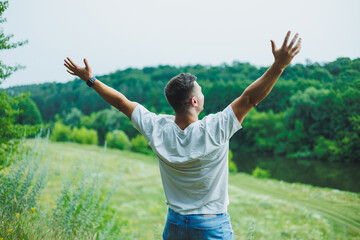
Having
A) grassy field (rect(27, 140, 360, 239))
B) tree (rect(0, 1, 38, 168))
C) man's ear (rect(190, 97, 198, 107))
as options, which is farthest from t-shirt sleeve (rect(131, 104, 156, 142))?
tree (rect(0, 1, 38, 168))

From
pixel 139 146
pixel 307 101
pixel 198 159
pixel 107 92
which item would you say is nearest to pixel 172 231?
pixel 198 159

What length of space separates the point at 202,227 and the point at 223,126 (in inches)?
24.0

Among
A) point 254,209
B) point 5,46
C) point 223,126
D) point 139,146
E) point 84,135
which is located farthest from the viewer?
point 139,146

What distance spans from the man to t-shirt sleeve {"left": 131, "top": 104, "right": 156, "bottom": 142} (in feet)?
0.17

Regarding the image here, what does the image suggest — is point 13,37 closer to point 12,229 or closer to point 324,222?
point 12,229

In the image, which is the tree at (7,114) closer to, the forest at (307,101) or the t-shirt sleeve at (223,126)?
the forest at (307,101)

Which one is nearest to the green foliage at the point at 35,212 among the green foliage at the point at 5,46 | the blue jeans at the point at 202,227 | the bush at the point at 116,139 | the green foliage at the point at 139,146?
the green foliage at the point at 5,46

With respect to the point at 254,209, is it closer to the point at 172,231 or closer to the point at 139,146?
the point at 172,231

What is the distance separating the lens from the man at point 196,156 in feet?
5.16

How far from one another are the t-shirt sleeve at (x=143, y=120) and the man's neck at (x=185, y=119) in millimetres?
218

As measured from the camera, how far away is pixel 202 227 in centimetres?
163

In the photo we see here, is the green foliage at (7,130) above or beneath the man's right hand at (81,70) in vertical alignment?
beneath

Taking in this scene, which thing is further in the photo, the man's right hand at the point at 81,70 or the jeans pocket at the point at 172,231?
the man's right hand at the point at 81,70

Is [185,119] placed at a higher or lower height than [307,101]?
lower
